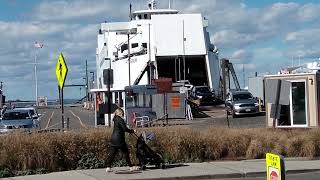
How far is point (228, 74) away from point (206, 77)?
279cm

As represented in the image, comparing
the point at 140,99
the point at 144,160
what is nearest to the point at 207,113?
the point at 140,99

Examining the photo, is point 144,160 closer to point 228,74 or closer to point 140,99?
point 140,99

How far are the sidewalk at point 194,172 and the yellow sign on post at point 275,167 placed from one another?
307 inches

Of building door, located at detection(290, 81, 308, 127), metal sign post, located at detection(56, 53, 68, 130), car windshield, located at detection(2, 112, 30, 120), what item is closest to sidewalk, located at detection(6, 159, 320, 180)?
metal sign post, located at detection(56, 53, 68, 130)

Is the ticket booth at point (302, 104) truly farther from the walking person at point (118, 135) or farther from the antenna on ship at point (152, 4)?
the antenna on ship at point (152, 4)

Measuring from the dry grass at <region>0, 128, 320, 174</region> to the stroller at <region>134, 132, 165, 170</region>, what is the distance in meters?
1.17

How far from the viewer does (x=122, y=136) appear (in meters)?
15.2

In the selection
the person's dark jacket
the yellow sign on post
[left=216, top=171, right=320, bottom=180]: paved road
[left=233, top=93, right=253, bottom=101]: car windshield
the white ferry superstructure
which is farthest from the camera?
the white ferry superstructure

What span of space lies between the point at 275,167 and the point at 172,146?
35.6ft

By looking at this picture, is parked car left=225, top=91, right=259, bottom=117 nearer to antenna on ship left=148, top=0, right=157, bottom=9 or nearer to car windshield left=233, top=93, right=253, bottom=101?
car windshield left=233, top=93, right=253, bottom=101

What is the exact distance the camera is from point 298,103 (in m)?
23.1

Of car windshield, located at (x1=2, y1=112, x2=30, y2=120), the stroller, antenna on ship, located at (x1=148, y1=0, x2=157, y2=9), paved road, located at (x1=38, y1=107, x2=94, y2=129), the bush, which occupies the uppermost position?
antenna on ship, located at (x1=148, y1=0, x2=157, y2=9)

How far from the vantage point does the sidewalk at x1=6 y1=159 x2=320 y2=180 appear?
586 inches

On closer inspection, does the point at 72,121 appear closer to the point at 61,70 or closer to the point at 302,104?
the point at 302,104
